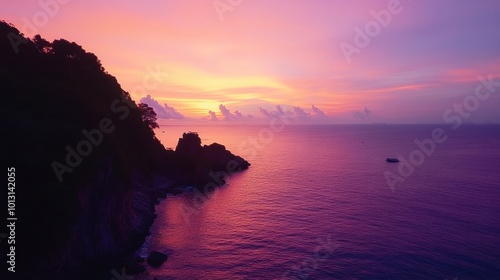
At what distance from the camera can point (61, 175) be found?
30422mm

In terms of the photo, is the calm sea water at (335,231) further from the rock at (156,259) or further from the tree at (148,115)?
the tree at (148,115)

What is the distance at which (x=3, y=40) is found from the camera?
5075cm

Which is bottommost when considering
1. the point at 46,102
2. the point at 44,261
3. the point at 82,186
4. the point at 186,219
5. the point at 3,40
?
the point at 44,261

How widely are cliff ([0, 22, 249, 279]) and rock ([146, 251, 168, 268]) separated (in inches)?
110

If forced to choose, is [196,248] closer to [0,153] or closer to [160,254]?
[160,254]

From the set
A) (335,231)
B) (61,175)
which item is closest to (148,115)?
(61,175)

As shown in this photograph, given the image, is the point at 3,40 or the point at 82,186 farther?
the point at 3,40

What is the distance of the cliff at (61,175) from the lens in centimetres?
2678

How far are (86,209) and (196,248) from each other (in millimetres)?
15103

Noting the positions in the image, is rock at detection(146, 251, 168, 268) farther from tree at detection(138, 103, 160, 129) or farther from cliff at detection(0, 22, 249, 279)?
tree at detection(138, 103, 160, 129)

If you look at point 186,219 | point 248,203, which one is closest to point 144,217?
point 186,219

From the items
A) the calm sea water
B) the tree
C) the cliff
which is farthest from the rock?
the tree

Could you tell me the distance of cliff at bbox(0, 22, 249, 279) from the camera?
87.9ft

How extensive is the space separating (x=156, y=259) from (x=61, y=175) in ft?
47.8
